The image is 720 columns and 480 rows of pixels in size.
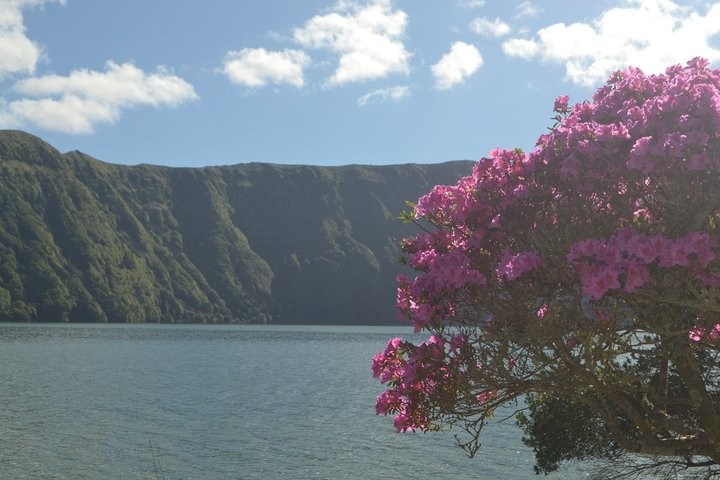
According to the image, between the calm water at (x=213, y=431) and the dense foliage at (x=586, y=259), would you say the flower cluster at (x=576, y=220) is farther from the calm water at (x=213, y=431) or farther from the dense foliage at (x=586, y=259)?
the calm water at (x=213, y=431)

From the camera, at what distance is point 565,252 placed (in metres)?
7.89

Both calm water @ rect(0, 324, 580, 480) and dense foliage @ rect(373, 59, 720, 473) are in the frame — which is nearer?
dense foliage @ rect(373, 59, 720, 473)

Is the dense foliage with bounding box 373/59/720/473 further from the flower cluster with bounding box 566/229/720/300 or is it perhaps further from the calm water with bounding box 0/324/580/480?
the calm water with bounding box 0/324/580/480

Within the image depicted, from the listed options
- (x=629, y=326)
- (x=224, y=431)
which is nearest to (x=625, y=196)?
(x=629, y=326)

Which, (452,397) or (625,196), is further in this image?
(452,397)

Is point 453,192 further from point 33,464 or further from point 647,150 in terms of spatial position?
point 33,464

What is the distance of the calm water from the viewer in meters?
36.6

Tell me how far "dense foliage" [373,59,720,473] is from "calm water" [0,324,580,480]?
753 cm

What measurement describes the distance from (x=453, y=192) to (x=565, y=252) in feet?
6.93

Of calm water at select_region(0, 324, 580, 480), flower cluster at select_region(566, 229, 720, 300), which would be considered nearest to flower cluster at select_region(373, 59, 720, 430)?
flower cluster at select_region(566, 229, 720, 300)

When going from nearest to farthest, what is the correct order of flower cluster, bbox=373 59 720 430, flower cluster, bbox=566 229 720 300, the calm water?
flower cluster, bbox=566 229 720 300, flower cluster, bbox=373 59 720 430, the calm water

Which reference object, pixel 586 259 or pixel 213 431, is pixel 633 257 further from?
pixel 213 431

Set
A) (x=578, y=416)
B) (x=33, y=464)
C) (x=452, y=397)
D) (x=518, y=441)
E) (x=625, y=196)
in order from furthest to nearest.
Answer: (x=518, y=441)
(x=33, y=464)
(x=578, y=416)
(x=452, y=397)
(x=625, y=196)

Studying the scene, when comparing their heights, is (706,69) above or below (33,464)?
above
